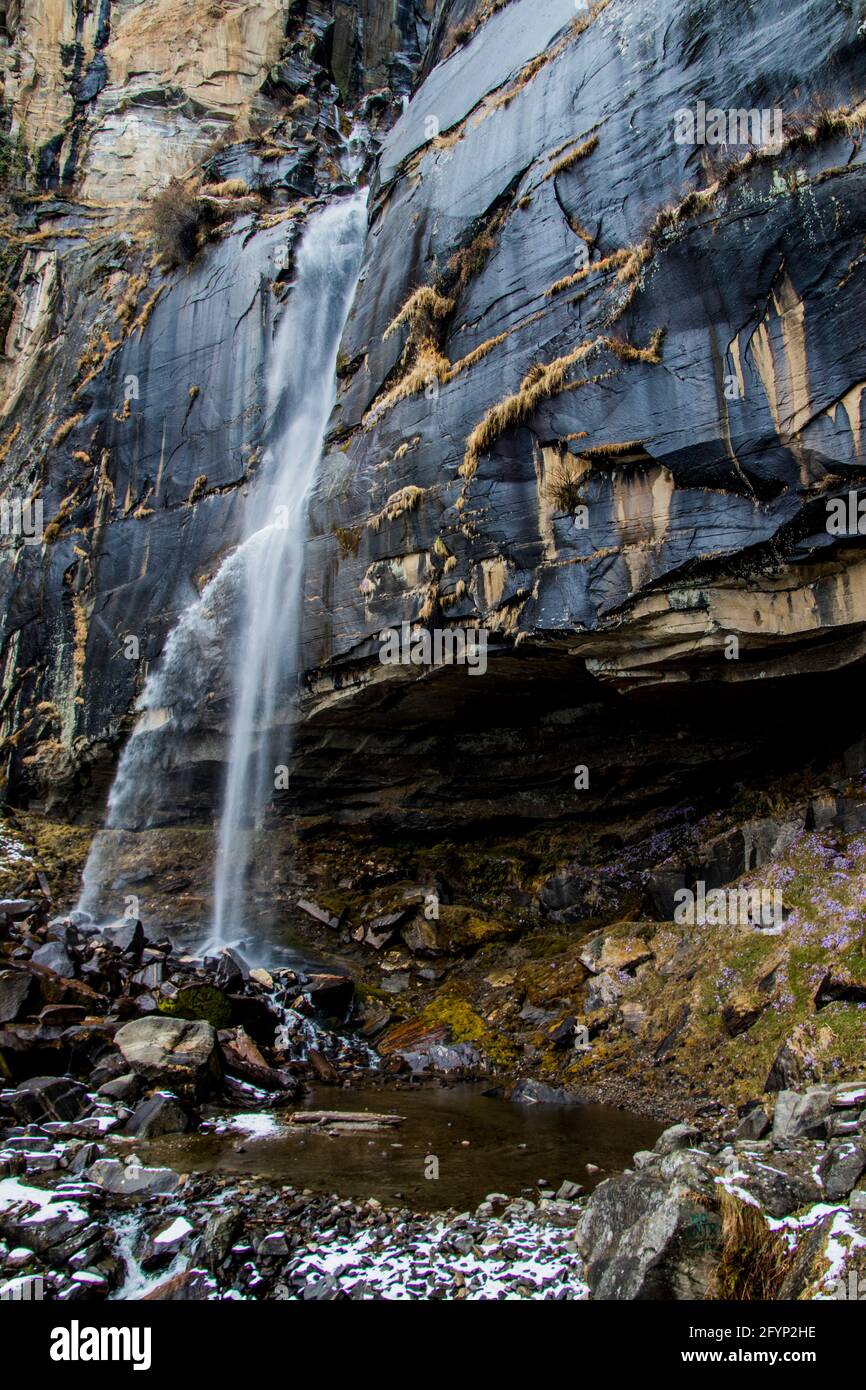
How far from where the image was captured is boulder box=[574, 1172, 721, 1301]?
5129 mm

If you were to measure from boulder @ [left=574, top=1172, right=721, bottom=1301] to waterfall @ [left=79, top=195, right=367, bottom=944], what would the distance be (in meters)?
13.0

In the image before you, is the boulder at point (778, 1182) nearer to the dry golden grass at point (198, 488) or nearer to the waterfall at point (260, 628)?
the waterfall at point (260, 628)

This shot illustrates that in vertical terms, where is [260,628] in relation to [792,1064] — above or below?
above

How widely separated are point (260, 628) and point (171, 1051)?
965 cm

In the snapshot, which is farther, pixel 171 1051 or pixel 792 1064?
pixel 171 1051

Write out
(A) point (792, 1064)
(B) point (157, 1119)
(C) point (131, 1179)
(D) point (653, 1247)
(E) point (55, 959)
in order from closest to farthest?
(D) point (653, 1247) → (C) point (131, 1179) → (B) point (157, 1119) → (A) point (792, 1064) → (E) point (55, 959)

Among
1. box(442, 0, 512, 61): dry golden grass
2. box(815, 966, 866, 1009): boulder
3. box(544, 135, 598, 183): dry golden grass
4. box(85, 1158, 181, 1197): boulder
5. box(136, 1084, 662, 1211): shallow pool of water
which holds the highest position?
box(442, 0, 512, 61): dry golden grass

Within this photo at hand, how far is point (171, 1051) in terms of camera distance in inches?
415

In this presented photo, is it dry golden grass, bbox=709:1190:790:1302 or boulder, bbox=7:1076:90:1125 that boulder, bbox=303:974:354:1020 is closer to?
boulder, bbox=7:1076:90:1125

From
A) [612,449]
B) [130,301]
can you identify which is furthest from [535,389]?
[130,301]

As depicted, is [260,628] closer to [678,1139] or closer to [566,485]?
[566,485]

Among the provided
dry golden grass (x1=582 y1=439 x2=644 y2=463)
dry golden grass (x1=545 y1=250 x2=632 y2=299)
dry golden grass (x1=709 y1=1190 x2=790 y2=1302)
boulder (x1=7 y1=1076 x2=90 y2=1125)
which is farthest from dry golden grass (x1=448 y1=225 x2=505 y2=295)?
dry golden grass (x1=709 y1=1190 x2=790 y2=1302)
